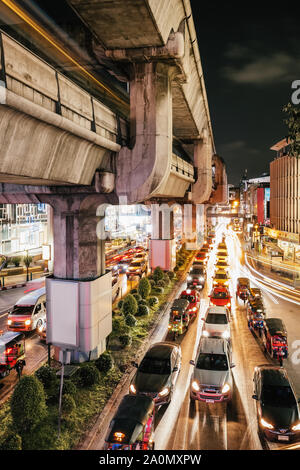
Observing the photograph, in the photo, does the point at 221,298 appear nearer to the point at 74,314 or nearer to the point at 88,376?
the point at 74,314

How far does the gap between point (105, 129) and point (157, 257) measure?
2321 centimetres

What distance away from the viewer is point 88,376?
1262cm

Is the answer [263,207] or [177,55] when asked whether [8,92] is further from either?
[263,207]

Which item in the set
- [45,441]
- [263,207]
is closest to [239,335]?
[45,441]

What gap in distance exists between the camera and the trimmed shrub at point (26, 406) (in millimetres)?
9430

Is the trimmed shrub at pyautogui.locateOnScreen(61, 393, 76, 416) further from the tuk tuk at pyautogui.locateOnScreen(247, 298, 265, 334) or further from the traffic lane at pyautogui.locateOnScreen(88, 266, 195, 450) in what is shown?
the tuk tuk at pyautogui.locateOnScreen(247, 298, 265, 334)

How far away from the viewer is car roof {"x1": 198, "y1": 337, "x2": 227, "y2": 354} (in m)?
13.3

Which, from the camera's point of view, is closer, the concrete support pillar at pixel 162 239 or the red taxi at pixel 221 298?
the red taxi at pixel 221 298

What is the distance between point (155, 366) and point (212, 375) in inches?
79.8

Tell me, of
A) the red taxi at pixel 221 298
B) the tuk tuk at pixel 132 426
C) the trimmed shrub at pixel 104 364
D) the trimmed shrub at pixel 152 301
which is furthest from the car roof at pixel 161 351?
the red taxi at pixel 221 298

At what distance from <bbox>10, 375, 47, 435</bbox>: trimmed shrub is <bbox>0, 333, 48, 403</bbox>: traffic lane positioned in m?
2.93

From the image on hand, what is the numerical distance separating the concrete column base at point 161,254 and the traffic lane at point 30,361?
1721 cm

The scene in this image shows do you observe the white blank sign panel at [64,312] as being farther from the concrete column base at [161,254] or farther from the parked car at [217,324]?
the concrete column base at [161,254]

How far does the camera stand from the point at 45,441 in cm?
929
